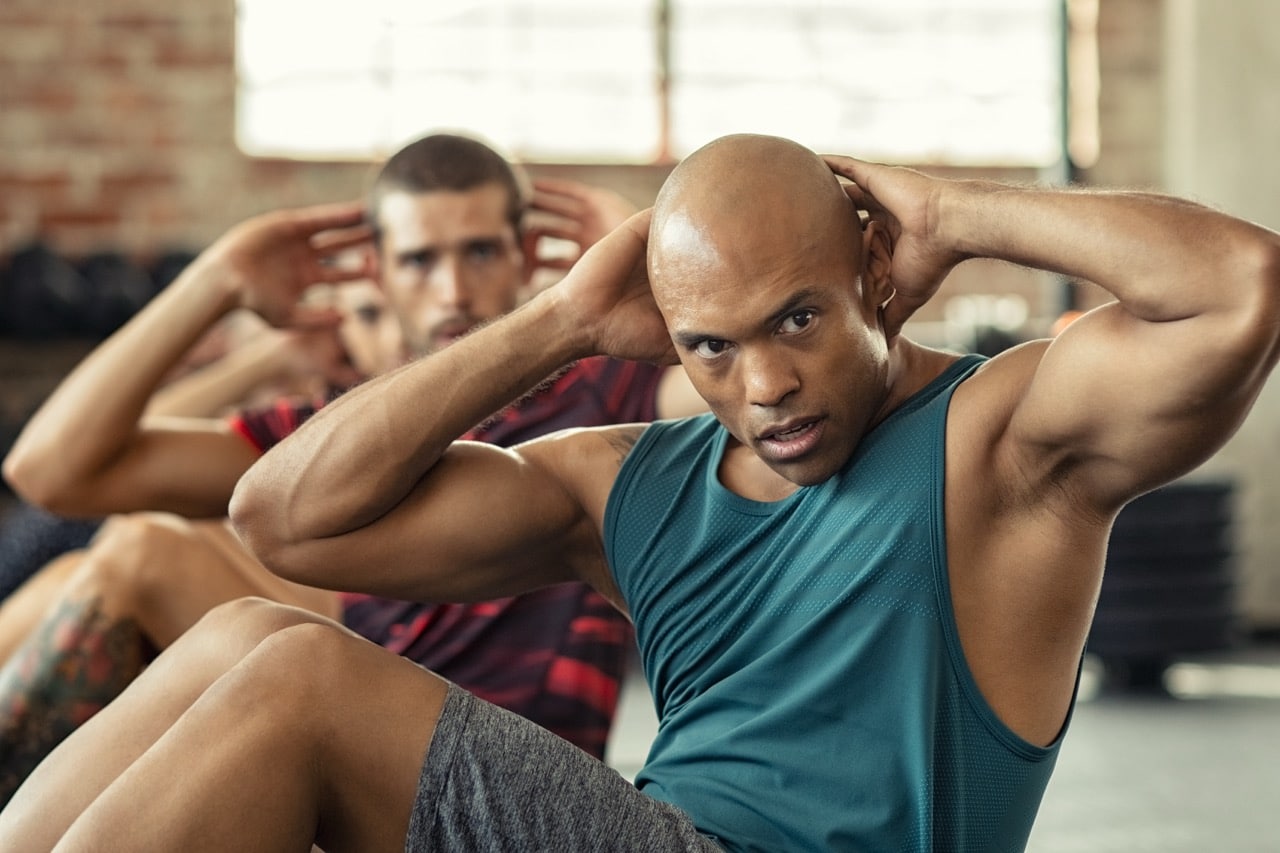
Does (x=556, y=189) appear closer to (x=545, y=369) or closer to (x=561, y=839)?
(x=545, y=369)

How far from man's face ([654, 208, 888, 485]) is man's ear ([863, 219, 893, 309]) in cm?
4

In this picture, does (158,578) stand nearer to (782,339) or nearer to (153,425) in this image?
(153,425)

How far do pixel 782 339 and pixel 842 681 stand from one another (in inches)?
11.8

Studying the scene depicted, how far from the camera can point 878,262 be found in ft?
4.66

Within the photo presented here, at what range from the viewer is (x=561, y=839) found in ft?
4.15

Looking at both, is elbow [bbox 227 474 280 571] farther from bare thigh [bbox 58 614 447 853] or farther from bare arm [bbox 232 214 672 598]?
bare thigh [bbox 58 614 447 853]

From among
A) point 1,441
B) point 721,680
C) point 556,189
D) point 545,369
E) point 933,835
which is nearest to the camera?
point 933,835

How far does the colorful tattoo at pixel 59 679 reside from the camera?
6.54 feet

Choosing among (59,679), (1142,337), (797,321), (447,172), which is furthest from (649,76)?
(1142,337)

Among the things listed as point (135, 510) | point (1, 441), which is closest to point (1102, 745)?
point (135, 510)

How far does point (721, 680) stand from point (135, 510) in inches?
43.8

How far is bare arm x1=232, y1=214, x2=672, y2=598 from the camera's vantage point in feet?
5.10

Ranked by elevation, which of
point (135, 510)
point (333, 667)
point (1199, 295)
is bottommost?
point (135, 510)

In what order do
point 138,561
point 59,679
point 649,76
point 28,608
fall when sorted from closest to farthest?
point 59,679, point 138,561, point 28,608, point 649,76
